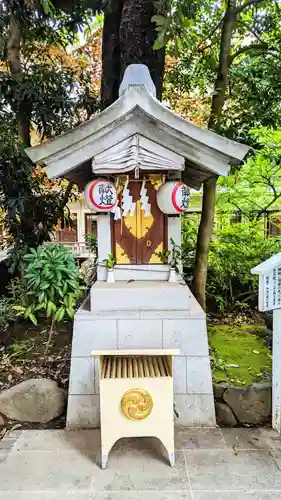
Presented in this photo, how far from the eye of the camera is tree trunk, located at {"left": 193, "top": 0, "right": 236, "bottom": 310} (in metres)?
4.92

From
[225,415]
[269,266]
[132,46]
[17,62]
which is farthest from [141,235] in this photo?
[17,62]

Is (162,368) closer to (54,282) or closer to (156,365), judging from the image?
(156,365)

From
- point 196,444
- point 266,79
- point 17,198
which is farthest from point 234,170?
point 196,444

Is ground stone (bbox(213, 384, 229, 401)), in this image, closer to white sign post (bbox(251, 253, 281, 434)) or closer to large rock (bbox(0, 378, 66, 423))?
white sign post (bbox(251, 253, 281, 434))

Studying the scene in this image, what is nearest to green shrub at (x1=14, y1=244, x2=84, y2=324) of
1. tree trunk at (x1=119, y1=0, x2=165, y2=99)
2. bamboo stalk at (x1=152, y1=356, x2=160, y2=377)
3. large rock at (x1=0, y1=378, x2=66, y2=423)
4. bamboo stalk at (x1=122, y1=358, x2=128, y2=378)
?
large rock at (x1=0, y1=378, x2=66, y2=423)

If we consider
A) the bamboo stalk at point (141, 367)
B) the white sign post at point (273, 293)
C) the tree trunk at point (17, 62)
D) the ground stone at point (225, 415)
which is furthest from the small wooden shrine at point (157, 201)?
the tree trunk at point (17, 62)

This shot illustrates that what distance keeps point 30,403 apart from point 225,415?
6.22ft

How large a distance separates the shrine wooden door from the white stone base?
703mm

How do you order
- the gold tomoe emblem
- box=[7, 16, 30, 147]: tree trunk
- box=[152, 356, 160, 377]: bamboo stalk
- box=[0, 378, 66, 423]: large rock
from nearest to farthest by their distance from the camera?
the gold tomoe emblem, box=[152, 356, 160, 377]: bamboo stalk, box=[0, 378, 66, 423]: large rock, box=[7, 16, 30, 147]: tree trunk

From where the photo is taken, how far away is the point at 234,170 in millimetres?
5750

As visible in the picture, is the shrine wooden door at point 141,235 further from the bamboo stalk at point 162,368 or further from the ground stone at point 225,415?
the ground stone at point 225,415

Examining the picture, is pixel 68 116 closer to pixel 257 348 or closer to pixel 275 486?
pixel 257 348

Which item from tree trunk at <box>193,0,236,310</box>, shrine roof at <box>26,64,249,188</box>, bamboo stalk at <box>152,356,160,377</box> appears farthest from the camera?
tree trunk at <box>193,0,236,310</box>

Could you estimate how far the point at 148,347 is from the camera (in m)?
3.50
